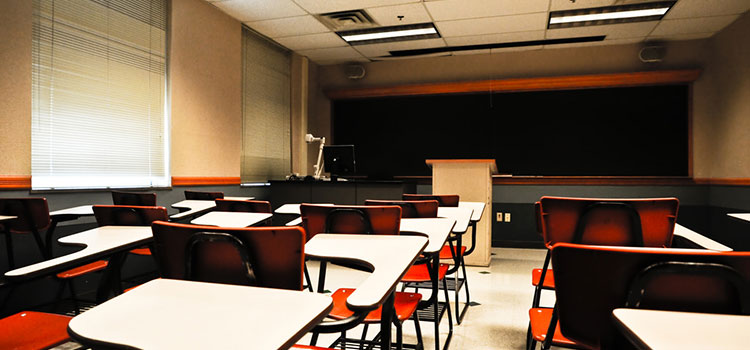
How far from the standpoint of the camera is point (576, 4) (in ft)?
15.4

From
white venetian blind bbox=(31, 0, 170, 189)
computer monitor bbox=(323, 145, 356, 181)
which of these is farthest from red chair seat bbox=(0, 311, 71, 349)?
computer monitor bbox=(323, 145, 356, 181)

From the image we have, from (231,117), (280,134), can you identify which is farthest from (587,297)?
(280,134)

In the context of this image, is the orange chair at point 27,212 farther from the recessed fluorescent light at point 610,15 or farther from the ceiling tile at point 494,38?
the recessed fluorescent light at point 610,15

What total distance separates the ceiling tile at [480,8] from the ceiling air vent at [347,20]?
2.50ft

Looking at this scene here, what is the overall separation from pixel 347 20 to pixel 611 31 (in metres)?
3.28

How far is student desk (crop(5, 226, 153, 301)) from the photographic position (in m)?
1.09

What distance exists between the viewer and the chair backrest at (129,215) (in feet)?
6.80

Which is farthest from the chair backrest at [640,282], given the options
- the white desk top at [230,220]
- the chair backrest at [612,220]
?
the white desk top at [230,220]

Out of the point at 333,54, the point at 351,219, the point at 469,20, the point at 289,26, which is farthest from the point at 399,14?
the point at 351,219

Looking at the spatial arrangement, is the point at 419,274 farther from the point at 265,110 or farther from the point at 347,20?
the point at 265,110

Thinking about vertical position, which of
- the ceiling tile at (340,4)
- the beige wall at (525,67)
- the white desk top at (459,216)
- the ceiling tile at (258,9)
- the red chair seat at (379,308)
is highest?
the ceiling tile at (258,9)

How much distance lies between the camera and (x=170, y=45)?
4309mm

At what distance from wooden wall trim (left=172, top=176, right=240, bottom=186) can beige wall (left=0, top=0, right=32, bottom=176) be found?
4.55 feet

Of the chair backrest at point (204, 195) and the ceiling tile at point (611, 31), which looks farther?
the ceiling tile at point (611, 31)
